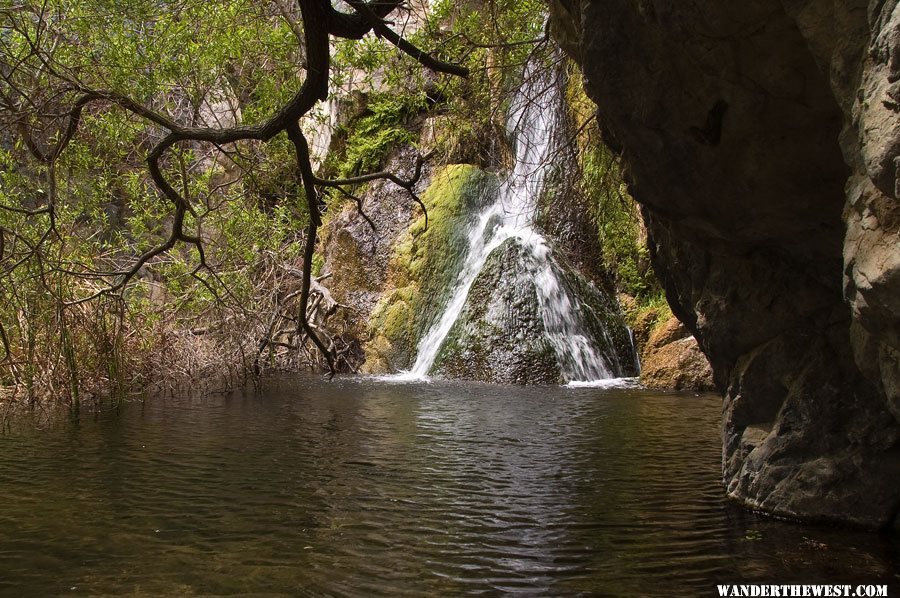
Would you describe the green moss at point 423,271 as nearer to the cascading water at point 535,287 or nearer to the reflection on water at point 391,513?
the cascading water at point 535,287

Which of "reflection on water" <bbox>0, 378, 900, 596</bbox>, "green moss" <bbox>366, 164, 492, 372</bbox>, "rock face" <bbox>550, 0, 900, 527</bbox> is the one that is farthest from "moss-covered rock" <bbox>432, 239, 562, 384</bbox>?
"rock face" <bbox>550, 0, 900, 527</bbox>

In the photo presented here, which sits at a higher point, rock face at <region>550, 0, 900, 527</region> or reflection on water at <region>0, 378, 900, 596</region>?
rock face at <region>550, 0, 900, 527</region>

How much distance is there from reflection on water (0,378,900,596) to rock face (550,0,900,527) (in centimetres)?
42

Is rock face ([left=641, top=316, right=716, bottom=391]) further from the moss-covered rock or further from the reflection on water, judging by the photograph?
the reflection on water

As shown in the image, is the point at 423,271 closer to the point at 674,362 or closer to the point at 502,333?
the point at 502,333

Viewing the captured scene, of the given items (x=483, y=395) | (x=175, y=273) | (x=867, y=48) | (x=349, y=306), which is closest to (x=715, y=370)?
(x=867, y=48)

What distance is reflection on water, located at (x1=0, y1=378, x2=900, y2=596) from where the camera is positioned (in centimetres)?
347

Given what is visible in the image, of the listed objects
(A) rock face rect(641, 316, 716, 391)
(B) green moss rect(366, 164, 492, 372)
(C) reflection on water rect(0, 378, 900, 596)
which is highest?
(B) green moss rect(366, 164, 492, 372)

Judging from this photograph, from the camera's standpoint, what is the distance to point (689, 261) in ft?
16.2

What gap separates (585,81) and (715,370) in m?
2.11

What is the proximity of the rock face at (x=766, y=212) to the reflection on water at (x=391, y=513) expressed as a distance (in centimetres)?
42

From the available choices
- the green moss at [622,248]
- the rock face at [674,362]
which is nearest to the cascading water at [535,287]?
the green moss at [622,248]

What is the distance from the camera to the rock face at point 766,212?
11.0 feet

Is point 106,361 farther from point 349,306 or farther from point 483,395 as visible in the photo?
point 349,306
